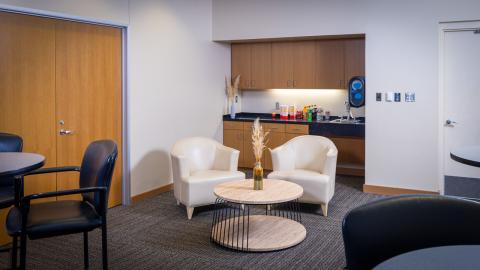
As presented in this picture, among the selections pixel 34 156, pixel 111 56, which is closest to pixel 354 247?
pixel 34 156

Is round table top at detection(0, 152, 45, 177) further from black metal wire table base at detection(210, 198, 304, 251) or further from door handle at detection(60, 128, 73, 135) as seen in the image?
black metal wire table base at detection(210, 198, 304, 251)

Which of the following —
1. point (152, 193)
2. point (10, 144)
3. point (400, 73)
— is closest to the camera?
point (10, 144)

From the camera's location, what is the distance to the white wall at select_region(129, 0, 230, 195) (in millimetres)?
5559

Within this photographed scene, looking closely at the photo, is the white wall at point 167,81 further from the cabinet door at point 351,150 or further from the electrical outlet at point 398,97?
the electrical outlet at point 398,97

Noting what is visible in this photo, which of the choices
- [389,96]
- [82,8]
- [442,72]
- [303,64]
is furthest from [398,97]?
[82,8]

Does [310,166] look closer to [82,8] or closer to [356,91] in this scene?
[356,91]

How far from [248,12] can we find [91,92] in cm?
276

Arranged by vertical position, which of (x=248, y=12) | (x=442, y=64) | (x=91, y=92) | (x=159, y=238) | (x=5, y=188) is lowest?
(x=159, y=238)

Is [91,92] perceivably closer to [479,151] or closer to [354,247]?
[479,151]

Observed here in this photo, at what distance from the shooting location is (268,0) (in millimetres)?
6680

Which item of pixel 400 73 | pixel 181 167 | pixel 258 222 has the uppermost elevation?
pixel 400 73

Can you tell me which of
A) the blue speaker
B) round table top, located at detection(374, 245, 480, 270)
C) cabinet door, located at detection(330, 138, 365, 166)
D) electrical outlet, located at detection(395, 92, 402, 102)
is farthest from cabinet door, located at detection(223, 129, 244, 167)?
round table top, located at detection(374, 245, 480, 270)

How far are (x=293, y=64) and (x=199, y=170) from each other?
2.64 m

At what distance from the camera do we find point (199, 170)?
5352mm
